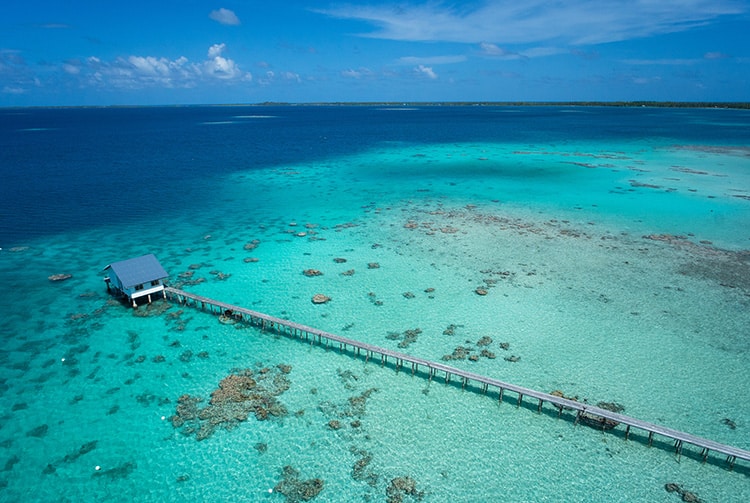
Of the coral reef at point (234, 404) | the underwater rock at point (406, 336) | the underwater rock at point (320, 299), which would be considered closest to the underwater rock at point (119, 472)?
the coral reef at point (234, 404)

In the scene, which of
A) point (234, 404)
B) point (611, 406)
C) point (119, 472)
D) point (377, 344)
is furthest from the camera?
point (377, 344)

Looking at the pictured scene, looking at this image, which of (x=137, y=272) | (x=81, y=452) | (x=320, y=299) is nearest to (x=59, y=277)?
(x=137, y=272)

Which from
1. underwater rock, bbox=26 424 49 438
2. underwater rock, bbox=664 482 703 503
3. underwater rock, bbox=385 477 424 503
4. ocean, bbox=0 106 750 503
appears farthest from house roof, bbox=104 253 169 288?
underwater rock, bbox=664 482 703 503

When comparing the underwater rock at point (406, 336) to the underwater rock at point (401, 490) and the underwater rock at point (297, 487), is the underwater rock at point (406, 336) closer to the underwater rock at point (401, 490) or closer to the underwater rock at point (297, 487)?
the underwater rock at point (401, 490)

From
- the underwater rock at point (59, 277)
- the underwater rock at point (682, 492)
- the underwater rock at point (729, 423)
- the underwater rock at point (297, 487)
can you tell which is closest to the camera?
the underwater rock at point (682, 492)

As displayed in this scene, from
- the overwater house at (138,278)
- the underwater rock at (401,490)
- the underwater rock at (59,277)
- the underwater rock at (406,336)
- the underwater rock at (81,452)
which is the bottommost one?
the underwater rock at (401,490)

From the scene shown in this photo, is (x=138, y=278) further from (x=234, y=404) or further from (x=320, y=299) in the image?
(x=234, y=404)
